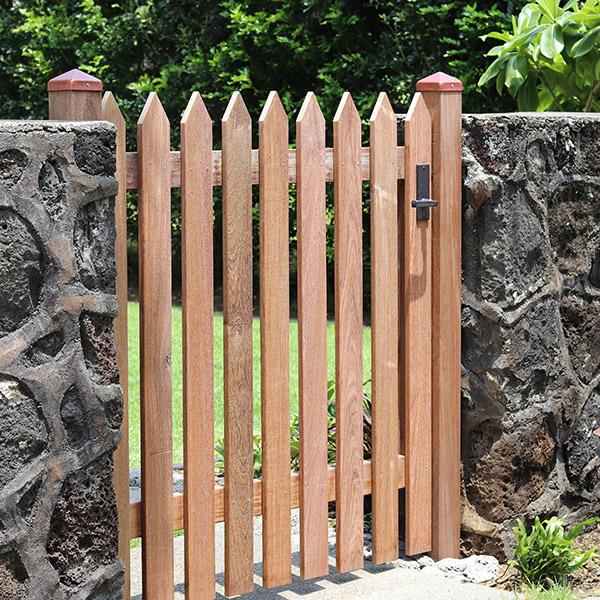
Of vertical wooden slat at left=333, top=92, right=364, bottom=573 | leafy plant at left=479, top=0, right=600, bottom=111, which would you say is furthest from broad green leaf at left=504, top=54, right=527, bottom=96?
vertical wooden slat at left=333, top=92, right=364, bottom=573

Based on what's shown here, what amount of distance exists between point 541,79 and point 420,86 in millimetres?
1071

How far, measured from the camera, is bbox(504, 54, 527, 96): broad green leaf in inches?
158

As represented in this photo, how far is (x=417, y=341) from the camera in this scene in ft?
11.0

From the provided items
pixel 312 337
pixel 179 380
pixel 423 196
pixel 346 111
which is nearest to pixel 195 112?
pixel 346 111

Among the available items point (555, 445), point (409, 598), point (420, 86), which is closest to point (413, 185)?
point (420, 86)

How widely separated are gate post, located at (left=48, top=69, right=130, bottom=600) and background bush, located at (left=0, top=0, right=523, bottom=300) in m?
4.38

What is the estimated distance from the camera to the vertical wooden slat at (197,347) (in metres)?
2.77

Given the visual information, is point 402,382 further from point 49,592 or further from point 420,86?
point 49,592

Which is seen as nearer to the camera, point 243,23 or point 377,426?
point 377,426

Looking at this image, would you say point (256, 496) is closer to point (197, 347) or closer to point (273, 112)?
point (197, 347)

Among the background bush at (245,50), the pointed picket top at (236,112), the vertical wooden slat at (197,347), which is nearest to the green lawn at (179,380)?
the background bush at (245,50)

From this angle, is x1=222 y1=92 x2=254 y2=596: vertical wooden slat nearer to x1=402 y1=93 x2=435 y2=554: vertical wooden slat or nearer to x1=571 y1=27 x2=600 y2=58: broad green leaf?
x1=402 y1=93 x2=435 y2=554: vertical wooden slat

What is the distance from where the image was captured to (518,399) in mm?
3418


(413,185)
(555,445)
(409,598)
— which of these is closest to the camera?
(409,598)
